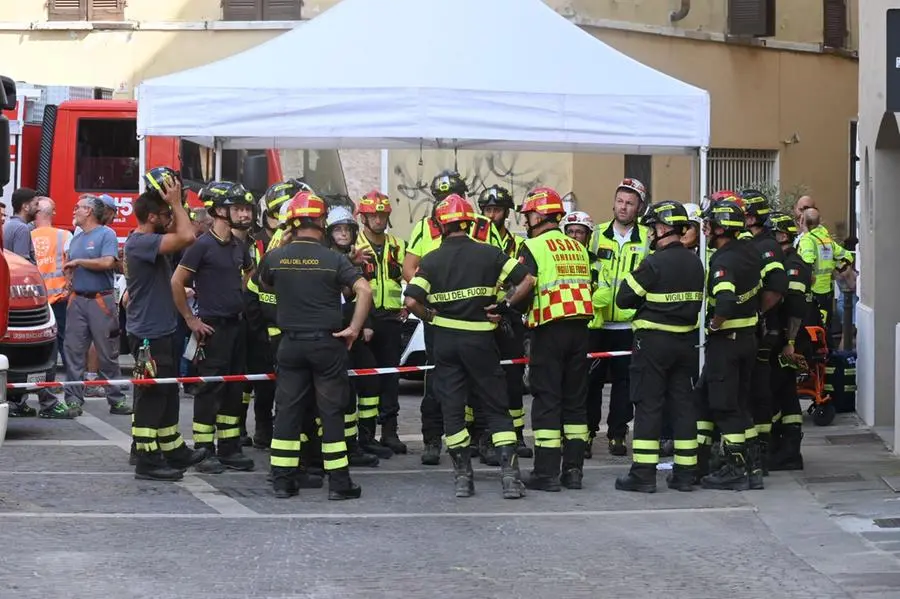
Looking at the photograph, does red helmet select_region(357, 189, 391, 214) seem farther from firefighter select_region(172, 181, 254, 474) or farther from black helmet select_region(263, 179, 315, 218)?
firefighter select_region(172, 181, 254, 474)

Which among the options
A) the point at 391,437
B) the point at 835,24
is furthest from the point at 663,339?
the point at 835,24

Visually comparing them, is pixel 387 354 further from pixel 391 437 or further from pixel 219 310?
pixel 219 310

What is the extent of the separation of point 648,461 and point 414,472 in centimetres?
170

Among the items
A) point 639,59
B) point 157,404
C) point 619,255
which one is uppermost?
point 639,59

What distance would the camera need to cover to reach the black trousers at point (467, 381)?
10055mm

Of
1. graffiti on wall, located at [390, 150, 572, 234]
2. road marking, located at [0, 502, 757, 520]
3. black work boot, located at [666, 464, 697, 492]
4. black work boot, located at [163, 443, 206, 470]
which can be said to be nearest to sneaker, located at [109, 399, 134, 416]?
black work boot, located at [163, 443, 206, 470]

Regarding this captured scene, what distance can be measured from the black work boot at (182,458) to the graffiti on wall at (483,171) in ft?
44.0

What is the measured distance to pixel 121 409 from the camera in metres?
14.0

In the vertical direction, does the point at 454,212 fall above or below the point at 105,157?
below

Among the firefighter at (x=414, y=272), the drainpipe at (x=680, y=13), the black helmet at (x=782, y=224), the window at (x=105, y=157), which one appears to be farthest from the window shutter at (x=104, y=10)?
the black helmet at (x=782, y=224)

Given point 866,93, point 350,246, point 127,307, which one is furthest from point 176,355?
point 866,93

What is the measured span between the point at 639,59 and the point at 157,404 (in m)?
15.9

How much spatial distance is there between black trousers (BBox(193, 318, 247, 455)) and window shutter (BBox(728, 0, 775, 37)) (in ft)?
56.5

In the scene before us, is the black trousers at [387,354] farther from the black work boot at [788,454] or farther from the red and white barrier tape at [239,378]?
the black work boot at [788,454]
